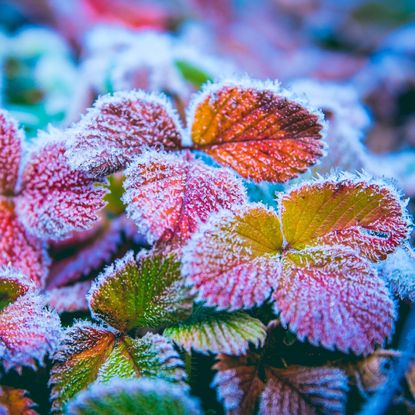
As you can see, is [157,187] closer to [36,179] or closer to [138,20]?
[36,179]

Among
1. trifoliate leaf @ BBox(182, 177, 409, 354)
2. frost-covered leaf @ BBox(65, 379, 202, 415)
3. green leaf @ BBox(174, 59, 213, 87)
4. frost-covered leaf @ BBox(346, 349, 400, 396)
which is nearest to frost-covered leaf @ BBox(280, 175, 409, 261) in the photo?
trifoliate leaf @ BBox(182, 177, 409, 354)

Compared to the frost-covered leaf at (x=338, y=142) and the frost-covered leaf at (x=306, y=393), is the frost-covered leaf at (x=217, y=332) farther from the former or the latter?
the frost-covered leaf at (x=338, y=142)

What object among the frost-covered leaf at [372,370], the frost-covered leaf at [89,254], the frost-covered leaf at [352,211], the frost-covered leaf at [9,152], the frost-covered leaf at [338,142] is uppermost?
the frost-covered leaf at [338,142]

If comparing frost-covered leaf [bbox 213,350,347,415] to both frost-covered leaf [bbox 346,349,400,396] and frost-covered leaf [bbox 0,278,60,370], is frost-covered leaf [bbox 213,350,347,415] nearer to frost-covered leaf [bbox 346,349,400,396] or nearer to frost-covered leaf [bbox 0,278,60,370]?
frost-covered leaf [bbox 346,349,400,396]

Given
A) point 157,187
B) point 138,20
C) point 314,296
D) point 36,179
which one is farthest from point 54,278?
point 138,20

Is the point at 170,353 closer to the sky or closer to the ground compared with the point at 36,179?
closer to the ground

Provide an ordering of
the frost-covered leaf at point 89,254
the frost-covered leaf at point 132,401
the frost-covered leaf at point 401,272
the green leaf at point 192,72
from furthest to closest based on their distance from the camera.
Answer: the green leaf at point 192,72
the frost-covered leaf at point 89,254
the frost-covered leaf at point 401,272
the frost-covered leaf at point 132,401

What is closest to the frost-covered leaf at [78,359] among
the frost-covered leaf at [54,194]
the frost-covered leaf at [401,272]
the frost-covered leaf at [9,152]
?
the frost-covered leaf at [54,194]
